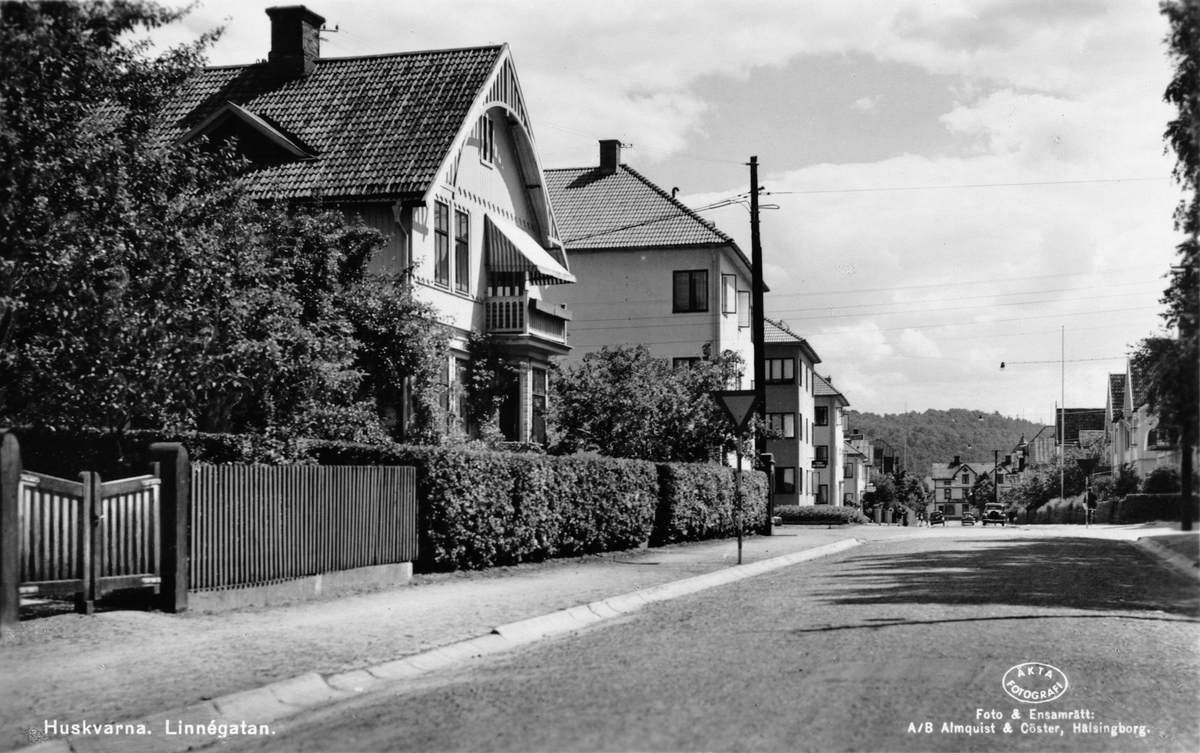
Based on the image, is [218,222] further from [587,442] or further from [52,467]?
[587,442]

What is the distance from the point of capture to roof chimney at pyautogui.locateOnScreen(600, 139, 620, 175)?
52031mm

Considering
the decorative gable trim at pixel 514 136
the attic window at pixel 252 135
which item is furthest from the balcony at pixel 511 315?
the attic window at pixel 252 135

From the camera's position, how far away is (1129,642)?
10.2 meters

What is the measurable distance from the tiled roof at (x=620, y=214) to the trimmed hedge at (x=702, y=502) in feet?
54.4

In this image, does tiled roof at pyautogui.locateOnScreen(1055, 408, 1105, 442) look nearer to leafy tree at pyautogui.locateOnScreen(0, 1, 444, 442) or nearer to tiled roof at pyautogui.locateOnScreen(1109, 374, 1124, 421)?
tiled roof at pyautogui.locateOnScreen(1109, 374, 1124, 421)

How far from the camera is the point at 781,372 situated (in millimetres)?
71562

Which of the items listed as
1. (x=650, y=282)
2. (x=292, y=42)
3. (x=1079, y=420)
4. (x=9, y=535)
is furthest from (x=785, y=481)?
(x=1079, y=420)

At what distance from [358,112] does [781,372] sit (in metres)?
45.9

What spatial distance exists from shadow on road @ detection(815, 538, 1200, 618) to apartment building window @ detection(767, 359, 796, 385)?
46.4 m

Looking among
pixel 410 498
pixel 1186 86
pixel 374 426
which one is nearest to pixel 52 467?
pixel 410 498

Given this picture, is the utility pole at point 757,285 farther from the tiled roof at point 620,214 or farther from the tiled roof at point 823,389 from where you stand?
the tiled roof at point 823,389

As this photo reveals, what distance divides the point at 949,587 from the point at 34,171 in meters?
11.2

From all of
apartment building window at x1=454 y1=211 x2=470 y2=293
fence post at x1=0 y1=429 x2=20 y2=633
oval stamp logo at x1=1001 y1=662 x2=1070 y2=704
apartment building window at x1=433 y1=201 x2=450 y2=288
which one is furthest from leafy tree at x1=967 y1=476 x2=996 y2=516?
fence post at x1=0 y1=429 x2=20 y2=633

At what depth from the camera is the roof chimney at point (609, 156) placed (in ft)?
171
